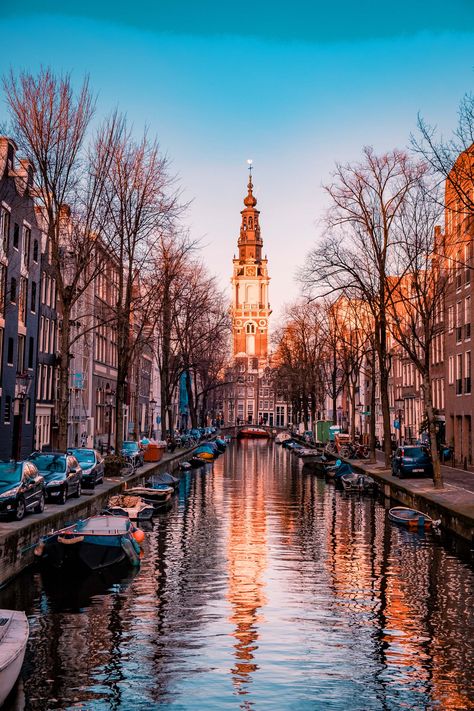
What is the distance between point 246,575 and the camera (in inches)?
937

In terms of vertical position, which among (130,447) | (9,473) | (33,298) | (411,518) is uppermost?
(33,298)

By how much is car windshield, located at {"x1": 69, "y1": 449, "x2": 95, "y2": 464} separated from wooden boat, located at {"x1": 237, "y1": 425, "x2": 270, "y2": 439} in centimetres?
12364

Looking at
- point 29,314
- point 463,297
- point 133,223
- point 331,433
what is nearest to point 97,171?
point 133,223

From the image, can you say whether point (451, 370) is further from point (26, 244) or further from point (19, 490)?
point (19, 490)

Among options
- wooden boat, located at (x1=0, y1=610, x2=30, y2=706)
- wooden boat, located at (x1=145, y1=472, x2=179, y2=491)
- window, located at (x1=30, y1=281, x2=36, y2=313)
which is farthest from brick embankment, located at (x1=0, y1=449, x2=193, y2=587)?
window, located at (x1=30, y1=281, x2=36, y2=313)

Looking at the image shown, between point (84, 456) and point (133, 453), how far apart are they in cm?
1499

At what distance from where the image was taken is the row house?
50156mm

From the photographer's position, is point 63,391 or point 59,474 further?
point 63,391

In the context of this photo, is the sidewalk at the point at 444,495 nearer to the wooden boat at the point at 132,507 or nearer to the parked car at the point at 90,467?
the wooden boat at the point at 132,507

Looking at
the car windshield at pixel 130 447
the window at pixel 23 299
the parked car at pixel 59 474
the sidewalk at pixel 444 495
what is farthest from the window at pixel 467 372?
the parked car at pixel 59 474

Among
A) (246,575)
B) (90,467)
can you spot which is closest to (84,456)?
(90,467)

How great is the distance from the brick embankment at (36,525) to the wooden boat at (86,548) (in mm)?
576

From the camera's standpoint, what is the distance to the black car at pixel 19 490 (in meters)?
25.5

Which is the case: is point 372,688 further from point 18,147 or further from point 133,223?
point 133,223
